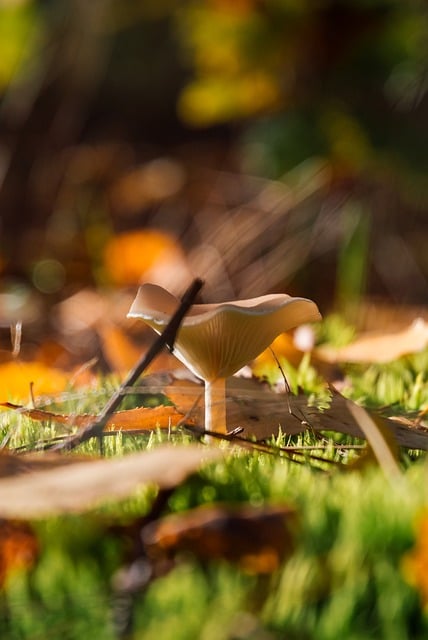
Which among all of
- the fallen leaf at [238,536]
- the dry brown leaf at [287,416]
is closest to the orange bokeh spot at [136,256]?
the dry brown leaf at [287,416]

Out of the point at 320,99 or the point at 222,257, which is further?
the point at 222,257

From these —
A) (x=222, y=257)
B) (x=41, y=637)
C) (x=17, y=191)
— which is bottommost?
(x=41, y=637)

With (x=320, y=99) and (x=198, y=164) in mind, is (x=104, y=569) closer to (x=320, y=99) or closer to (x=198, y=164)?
(x=320, y=99)

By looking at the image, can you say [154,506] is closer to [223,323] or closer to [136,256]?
[223,323]

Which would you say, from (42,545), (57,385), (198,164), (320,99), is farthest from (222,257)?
(42,545)

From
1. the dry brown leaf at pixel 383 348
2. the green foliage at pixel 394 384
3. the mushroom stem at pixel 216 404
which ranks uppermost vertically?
the dry brown leaf at pixel 383 348

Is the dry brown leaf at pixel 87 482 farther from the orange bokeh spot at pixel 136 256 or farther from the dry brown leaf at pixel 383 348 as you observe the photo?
the orange bokeh spot at pixel 136 256

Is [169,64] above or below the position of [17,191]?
above

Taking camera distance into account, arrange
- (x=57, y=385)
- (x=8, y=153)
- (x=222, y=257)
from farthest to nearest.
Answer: (x=8, y=153) → (x=222, y=257) → (x=57, y=385)
